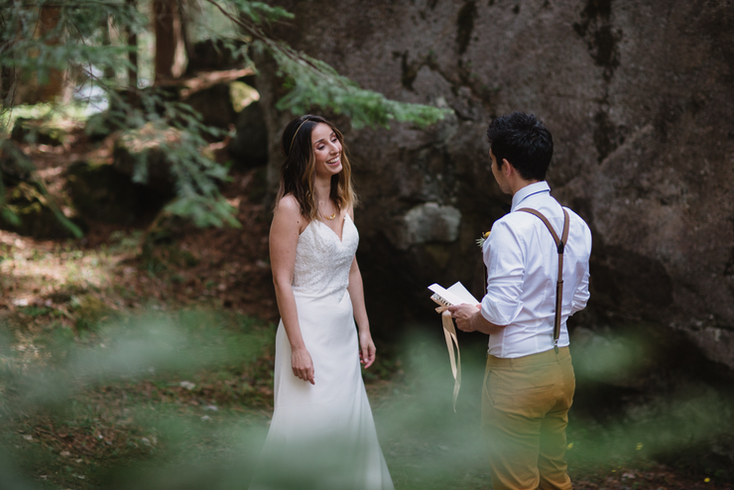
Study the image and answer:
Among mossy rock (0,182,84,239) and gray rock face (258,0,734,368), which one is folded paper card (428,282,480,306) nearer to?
gray rock face (258,0,734,368)

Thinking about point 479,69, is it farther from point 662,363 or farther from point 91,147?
point 91,147

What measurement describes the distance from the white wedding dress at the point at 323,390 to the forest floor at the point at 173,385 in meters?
1.09

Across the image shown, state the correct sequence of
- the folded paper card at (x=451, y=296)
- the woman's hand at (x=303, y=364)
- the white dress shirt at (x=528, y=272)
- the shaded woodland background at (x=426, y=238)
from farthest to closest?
the shaded woodland background at (x=426, y=238)
the woman's hand at (x=303, y=364)
the folded paper card at (x=451, y=296)
the white dress shirt at (x=528, y=272)

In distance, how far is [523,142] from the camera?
2521 mm

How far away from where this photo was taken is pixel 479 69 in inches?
205

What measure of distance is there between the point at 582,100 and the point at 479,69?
1.03 m

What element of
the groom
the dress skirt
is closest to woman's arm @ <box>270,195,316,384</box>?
the dress skirt

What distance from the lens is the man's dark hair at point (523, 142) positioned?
2.52 metres

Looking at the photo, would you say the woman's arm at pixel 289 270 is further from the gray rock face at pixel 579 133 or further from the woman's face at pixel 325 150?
the gray rock face at pixel 579 133

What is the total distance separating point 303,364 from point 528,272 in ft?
4.35

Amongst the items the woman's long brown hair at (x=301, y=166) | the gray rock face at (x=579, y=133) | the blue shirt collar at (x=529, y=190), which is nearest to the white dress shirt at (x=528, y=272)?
the blue shirt collar at (x=529, y=190)

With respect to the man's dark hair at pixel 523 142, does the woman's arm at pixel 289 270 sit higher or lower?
lower

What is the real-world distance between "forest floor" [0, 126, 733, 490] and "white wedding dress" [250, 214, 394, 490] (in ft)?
3.59

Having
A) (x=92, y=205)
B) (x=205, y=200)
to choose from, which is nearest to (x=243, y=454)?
(x=205, y=200)
